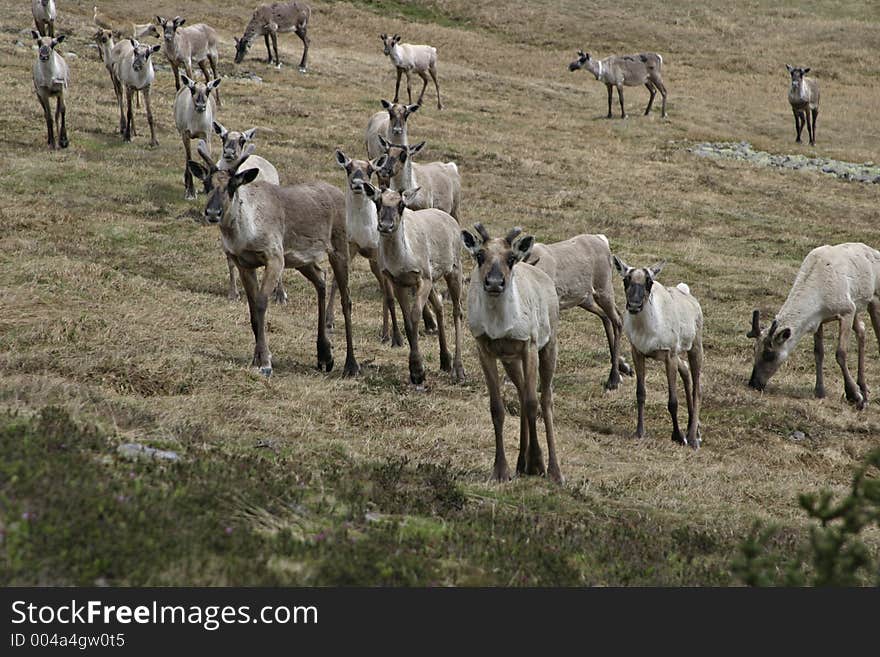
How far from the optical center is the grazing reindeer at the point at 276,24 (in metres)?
40.0

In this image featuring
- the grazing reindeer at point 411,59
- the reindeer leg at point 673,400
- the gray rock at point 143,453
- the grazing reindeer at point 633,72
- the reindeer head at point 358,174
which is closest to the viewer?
the gray rock at point 143,453

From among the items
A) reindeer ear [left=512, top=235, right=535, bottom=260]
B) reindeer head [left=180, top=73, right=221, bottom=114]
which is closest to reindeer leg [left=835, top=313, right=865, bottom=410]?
reindeer ear [left=512, top=235, right=535, bottom=260]

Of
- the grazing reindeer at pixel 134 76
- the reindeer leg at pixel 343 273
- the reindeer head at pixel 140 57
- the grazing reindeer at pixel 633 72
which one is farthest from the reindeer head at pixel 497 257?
the grazing reindeer at pixel 633 72

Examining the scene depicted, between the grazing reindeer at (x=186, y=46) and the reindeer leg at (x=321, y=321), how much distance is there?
17.1 meters

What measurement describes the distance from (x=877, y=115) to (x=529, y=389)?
39414mm

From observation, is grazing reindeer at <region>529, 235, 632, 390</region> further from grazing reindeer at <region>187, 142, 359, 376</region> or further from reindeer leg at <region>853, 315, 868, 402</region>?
reindeer leg at <region>853, 315, 868, 402</region>

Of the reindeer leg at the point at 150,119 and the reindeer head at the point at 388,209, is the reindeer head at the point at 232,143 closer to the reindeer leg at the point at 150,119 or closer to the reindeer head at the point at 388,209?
the reindeer head at the point at 388,209

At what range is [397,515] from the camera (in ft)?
25.8

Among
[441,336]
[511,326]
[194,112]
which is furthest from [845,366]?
[194,112]

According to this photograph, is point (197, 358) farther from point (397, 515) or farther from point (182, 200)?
point (182, 200)

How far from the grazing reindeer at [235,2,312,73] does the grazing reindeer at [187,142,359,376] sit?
26.9 metres

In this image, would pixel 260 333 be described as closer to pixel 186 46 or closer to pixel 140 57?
pixel 140 57

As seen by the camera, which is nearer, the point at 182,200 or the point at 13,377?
the point at 13,377

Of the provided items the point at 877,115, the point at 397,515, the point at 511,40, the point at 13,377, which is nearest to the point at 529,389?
the point at 397,515
